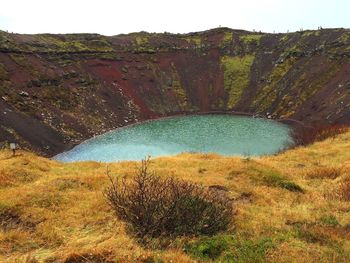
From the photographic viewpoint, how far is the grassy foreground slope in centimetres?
1273

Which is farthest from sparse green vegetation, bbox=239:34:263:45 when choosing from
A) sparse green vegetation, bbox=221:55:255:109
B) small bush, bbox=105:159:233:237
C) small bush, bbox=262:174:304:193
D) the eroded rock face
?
small bush, bbox=105:159:233:237

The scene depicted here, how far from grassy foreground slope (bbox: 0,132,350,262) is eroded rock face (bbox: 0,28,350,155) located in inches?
1993

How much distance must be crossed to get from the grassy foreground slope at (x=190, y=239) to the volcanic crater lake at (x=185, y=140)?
35.0 metres

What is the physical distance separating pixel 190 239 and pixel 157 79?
12102 cm

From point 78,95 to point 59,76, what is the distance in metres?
7.43

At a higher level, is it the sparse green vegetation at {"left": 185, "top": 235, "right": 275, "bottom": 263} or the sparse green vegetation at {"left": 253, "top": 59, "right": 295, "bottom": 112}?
the sparse green vegetation at {"left": 185, "top": 235, "right": 275, "bottom": 263}

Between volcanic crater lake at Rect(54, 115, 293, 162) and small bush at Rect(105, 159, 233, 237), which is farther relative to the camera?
volcanic crater lake at Rect(54, 115, 293, 162)

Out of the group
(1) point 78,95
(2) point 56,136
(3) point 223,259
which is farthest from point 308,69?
(3) point 223,259

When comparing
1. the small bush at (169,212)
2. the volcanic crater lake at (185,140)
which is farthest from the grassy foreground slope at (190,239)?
the volcanic crater lake at (185,140)

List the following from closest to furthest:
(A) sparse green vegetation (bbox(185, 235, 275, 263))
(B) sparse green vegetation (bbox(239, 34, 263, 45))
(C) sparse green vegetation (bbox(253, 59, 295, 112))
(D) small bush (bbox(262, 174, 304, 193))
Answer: (A) sparse green vegetation (bbox(185, 235, 275, 263))
(D) small bush (bbox(262, 174, 304, 193))
(C) sparse green vegetation (bbox(253, 59, 295, 112))
(B) sparse green vegetation (bbox(239, 34, 263, 45))

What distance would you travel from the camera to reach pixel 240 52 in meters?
146

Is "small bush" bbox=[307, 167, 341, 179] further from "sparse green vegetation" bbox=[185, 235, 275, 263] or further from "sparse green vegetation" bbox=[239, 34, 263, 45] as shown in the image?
"sparse green vegetation" bbox=[239, 34, 263, 45]

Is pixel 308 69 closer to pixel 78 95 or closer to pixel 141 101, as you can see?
pixel 141 101

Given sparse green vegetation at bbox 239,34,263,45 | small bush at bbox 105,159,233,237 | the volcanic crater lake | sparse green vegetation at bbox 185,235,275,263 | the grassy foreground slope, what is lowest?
the volcanic crater lake
